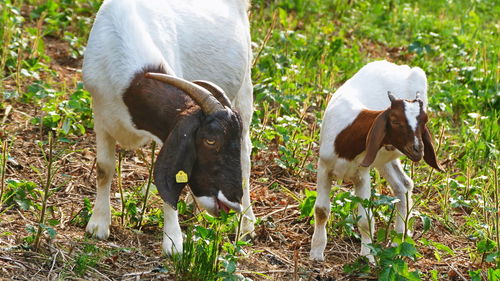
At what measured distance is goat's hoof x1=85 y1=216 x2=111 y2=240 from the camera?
5.56m

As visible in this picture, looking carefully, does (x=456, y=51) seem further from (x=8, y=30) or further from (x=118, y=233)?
(x=118, y=233)

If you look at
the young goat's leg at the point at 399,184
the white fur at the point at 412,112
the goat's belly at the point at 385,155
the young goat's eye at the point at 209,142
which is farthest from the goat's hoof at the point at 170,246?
the young goat's leg at the point at 399,184

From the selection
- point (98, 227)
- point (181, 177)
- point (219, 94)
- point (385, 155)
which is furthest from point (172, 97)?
point (385, 155)

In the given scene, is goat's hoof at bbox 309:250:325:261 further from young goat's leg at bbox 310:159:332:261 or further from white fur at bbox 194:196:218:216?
white fur at bbox 194:196:218:216

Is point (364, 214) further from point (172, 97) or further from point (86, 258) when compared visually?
point (86, 258)

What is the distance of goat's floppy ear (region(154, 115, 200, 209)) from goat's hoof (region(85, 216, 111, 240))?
87 cm

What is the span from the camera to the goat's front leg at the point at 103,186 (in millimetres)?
5574

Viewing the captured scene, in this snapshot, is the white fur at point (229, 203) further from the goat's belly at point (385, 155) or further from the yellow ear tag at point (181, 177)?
the goat's belly at point (385, 155)

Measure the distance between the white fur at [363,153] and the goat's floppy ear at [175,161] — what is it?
1.12 metres

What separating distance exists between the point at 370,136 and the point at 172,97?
1.17 meters

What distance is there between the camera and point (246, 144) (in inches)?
256

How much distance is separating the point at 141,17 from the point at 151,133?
0.88m

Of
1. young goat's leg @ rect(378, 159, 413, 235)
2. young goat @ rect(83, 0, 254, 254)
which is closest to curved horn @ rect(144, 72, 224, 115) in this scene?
young goat @ rect(83, 0, 254, 254)

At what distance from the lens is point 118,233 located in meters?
5.68
